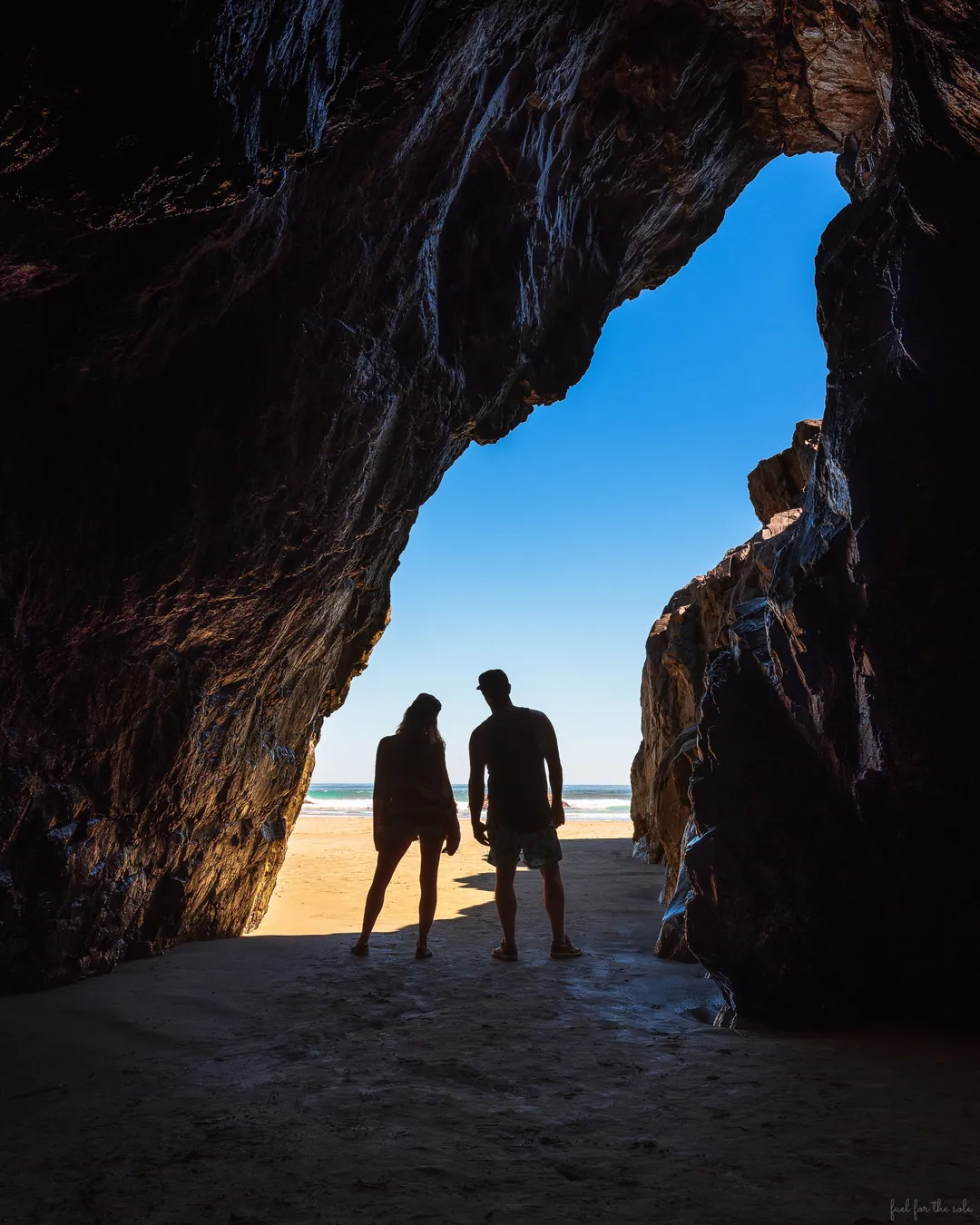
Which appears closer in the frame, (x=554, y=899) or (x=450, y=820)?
(x=554, y=899)

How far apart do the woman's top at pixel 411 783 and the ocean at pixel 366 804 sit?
26639 millimetres

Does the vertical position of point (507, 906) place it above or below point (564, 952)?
above

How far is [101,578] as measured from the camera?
3662mm

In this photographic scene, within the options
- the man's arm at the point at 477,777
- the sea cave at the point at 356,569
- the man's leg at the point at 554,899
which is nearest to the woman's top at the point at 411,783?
the man's arm at the point at 477,777

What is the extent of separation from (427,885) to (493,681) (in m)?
Answer: 1.53

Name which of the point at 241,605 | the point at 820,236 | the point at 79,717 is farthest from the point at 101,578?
the point at 820,236

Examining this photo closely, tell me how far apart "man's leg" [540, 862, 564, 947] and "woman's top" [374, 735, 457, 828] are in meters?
0.78

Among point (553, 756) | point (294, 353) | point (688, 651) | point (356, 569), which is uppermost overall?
point (294, 353)

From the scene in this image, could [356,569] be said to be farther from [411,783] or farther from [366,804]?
[366,804]

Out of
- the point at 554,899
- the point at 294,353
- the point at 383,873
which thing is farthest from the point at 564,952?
the point at 294,353

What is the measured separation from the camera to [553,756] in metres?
5.35

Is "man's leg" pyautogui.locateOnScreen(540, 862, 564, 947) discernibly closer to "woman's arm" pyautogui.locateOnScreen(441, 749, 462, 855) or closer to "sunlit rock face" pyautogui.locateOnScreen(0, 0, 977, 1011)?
"woman's arm" pyautogui.locateOnScreen(441, 749, 462, 855)

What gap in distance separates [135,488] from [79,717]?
4.09ft

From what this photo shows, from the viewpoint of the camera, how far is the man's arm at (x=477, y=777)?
17.0 feet
